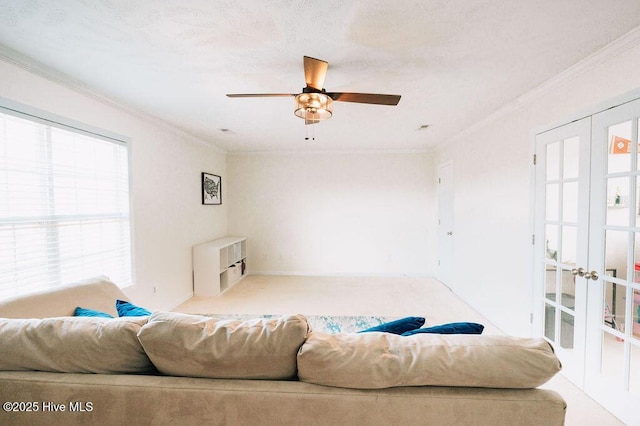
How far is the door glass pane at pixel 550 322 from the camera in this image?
232cm

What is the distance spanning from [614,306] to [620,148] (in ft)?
3.43

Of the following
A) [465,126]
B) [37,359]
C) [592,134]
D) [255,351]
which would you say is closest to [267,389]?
[255,351]

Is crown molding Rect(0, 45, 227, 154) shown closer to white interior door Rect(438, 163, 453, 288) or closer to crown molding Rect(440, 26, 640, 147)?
crown molding Rect(440, 26, 640, 147)

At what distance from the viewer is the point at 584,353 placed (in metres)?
2.00

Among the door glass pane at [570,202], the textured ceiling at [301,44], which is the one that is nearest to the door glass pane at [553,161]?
the door glass pane at [570,202]

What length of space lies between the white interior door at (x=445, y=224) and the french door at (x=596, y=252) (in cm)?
197

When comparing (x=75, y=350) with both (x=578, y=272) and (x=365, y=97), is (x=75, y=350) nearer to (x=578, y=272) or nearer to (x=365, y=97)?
(x=365, y=97)

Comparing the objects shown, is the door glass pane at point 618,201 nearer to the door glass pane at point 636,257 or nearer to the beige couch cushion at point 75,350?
the door glass pane at point 636,257

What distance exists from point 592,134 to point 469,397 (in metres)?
2.12

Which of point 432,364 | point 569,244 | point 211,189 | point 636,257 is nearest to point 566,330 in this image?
point 569,244

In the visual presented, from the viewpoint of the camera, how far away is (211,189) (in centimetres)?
466

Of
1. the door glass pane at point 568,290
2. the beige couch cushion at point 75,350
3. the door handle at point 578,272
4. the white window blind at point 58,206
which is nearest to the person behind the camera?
the beige couch cushion at point 75,350

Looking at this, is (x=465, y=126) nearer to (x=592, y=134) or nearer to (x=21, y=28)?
(x=592, y=134)

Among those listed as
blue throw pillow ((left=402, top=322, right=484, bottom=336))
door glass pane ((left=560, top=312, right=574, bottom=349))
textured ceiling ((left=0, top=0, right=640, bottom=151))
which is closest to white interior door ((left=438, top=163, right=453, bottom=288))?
textured ceiling ((left=0, top=0, right=640, bottom=151))
